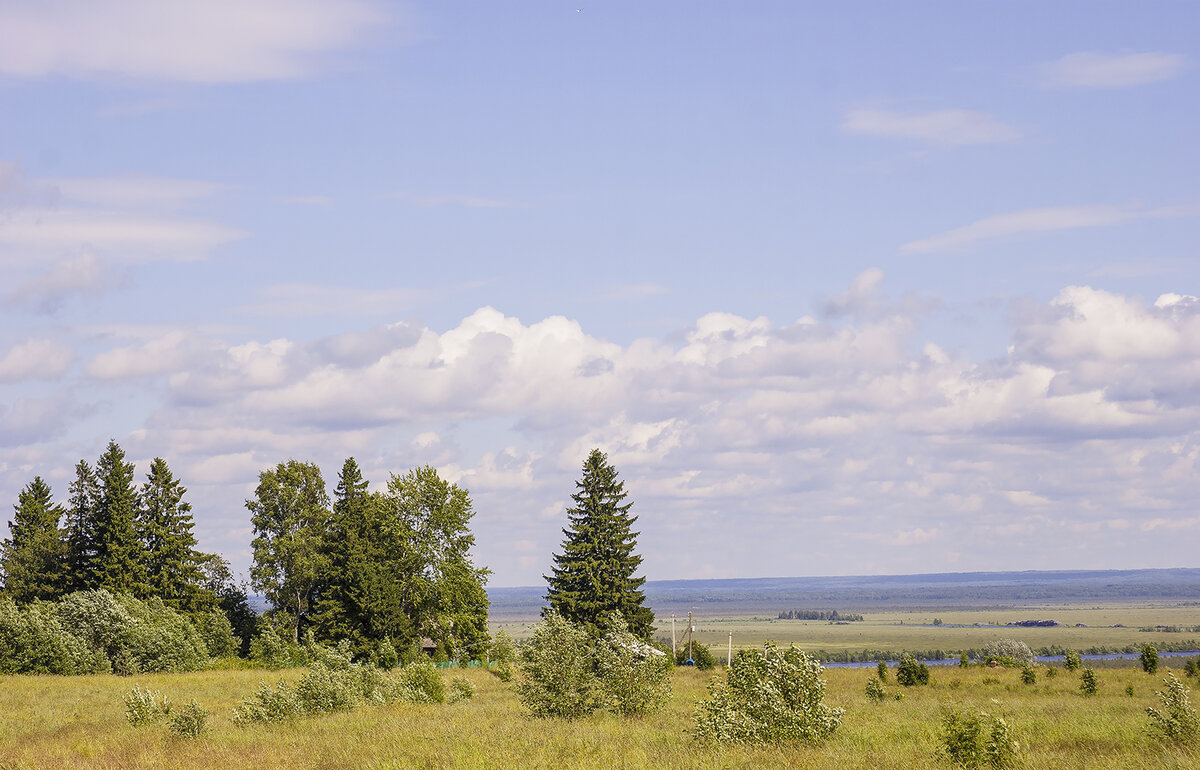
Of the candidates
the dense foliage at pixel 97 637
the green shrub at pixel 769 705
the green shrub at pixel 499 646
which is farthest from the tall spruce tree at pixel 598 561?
the green shrub at pixel 769 705

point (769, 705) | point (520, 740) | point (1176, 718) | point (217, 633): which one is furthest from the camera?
point (217, 633)

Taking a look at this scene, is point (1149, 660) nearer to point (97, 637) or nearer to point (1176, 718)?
point (1176, 718)

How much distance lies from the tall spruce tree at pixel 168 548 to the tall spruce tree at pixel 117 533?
69 cm

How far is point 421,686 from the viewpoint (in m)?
38.1

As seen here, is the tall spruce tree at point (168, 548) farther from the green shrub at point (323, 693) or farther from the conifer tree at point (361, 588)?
the green shrub at point (323, 693)

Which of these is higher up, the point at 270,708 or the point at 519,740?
the point at 519,740

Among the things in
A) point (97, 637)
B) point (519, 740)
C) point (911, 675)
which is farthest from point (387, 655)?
point (519, 740)

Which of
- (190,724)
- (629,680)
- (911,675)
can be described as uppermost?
(629,680)

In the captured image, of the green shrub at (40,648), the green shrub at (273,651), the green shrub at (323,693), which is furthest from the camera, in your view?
the green shrub at (273,651)

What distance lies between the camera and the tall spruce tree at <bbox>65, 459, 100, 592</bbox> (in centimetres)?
7462

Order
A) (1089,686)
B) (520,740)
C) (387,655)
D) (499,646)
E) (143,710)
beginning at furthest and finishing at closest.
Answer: (499,646)
(387,655)
(1089,686)
(143,710)
(520,740)

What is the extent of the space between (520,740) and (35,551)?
227 ft

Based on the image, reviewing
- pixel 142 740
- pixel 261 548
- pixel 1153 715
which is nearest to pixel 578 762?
pixel 1153 715

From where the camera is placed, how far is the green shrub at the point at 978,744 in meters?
18.0
